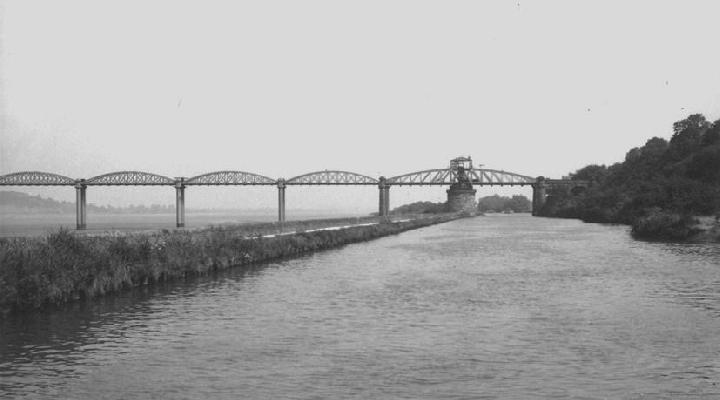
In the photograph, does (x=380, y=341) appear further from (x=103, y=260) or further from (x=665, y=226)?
(x=665, y=226)

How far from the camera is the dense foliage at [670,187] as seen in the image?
8569cm

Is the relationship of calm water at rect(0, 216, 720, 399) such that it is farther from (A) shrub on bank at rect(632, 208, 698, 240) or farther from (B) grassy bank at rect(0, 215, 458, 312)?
(A) shrub on bank at rect(632, 208, 698, 240)

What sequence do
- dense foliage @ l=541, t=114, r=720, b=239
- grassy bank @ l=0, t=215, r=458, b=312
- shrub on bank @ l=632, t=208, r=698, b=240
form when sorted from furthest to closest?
dense foliage @ l=541, t=114, r=720, b=239 < shrub on bank @ l=632, t=208, r=698, b=240 < grassy bank @ l=0, t=215, r=458, b=312

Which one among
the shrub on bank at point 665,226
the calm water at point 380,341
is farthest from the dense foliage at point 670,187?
the calm water at point 380,341

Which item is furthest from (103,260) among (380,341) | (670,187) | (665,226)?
(670,187)

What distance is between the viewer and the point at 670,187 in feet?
333

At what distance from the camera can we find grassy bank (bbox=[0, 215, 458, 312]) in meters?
26.5

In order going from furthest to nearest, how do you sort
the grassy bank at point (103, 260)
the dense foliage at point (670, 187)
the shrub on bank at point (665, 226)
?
1. the dense foliage at point (670, 187)
2. the shrub on bank at point (665, 226)
3. the grassy bank at point (103, 260)

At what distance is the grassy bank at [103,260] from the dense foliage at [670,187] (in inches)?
→ 1971

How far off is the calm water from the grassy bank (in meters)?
1.27

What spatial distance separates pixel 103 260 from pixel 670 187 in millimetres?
88499

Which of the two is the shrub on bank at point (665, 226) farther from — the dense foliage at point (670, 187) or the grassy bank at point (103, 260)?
the grassy bank at point (103, 260)

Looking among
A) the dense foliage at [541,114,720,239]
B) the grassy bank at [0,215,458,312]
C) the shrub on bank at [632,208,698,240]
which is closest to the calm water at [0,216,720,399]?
the grassy bank at [0,215,458,312]

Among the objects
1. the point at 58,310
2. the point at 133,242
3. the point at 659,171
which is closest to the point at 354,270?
the point at 133,242
